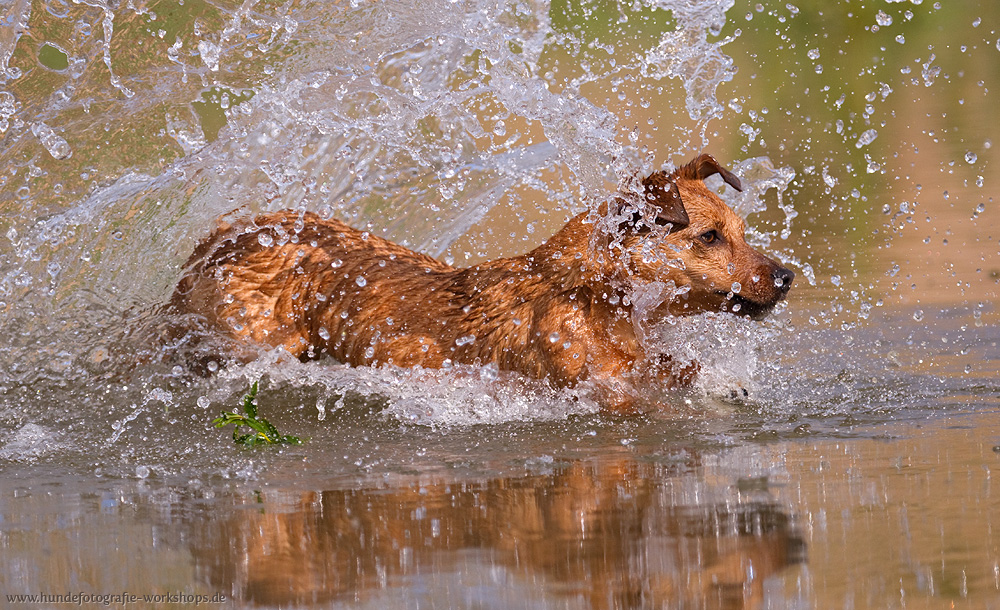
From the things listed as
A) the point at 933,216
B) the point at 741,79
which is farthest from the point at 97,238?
the point at 741,79

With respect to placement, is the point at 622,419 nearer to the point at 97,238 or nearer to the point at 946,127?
the point at 97,238

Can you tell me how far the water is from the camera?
321 centimetres

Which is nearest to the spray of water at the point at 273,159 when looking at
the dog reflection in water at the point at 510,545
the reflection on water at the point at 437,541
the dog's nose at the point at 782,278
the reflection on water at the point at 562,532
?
the dog's nose at the point at 782,278

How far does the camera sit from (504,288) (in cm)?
598

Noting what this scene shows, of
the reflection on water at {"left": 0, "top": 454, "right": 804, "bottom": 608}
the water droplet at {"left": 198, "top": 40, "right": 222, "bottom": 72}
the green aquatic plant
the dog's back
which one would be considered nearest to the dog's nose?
the dog's back

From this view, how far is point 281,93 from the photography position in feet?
22.4

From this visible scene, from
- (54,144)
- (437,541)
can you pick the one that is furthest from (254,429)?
(54,144)

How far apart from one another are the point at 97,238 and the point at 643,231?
346cm

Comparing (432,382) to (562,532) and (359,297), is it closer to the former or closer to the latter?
(359,297)

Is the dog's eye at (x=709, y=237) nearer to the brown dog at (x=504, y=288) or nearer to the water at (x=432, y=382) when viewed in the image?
the brown dog at (x=504, y=288)

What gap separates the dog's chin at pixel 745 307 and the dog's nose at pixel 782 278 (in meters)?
0.09

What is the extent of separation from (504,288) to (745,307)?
1.21m

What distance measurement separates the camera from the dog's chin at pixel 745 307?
18.6 feet

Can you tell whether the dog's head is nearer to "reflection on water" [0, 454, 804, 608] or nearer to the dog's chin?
the dog's chin
